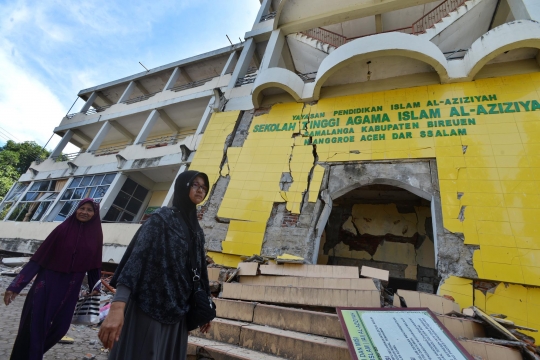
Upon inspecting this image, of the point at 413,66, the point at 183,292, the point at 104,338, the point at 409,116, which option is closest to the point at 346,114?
the point at 409,116

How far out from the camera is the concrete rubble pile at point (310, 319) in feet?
7.83

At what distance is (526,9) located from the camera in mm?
5570

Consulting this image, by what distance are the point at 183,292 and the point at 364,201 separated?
6889 millimetres

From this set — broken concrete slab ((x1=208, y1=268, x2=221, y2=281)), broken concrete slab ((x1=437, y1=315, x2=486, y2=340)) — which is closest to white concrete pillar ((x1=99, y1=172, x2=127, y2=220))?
broken concrete slab ((x1=208, y1=268, x2=221, y2=281))

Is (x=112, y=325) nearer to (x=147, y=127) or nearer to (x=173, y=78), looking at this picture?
(x=147, y=127)

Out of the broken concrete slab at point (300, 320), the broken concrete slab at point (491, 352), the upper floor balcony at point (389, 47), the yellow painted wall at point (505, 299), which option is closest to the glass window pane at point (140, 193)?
the upper floor balcony at point (389, 47)

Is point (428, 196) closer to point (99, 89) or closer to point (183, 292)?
point (183, 292)

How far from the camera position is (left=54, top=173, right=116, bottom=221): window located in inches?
382

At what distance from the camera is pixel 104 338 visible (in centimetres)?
131

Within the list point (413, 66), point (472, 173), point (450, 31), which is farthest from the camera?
point (450, 31)

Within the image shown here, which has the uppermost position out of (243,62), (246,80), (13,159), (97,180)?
(243,62)

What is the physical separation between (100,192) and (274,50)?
8.28 metres

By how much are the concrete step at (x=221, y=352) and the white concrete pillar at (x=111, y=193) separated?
841 cm

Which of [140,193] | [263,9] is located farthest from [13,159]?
[263,9]
